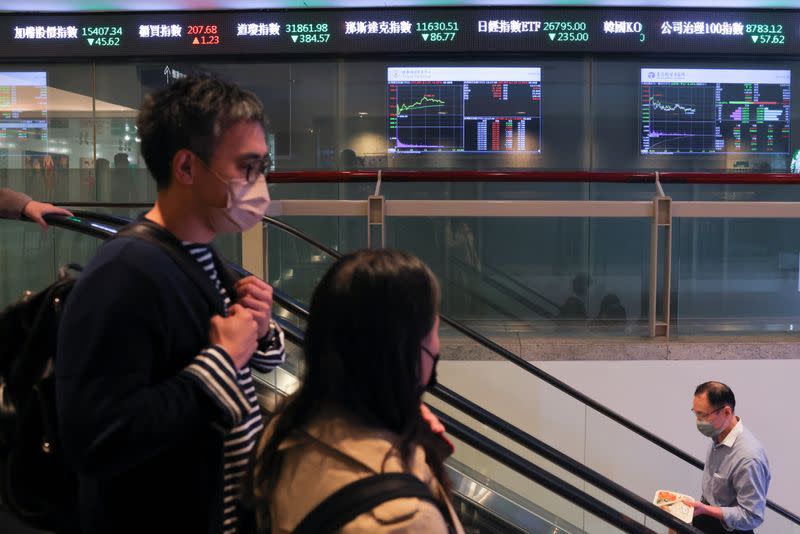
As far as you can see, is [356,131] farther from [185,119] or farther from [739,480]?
[185,119]

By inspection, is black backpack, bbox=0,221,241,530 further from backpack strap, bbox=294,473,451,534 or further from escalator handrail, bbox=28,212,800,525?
escalator handrail, bbox=28,212,800,525

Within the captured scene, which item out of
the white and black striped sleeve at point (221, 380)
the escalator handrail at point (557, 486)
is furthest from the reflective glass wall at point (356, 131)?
the white and black striped sleeve at point (221, 380)

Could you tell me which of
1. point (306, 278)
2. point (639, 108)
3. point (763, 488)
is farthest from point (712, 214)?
point (639, 108)

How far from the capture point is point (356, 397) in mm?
1148

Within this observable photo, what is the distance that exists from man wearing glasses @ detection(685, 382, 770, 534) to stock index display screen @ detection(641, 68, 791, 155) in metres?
5.19

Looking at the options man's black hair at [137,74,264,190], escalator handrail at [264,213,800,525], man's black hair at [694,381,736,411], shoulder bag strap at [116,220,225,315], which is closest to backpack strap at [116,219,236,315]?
shoulder bag strap at [116,220,225,315]

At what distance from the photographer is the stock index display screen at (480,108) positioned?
8.77 meters

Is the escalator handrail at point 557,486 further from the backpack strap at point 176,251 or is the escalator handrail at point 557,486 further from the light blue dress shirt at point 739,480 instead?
the light blue dress shirt at point 739,480

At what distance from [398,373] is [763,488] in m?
3.56

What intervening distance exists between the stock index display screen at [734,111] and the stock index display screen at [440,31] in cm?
35

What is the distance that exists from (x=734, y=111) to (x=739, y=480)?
572 centimetres

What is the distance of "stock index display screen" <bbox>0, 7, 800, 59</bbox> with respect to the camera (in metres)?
8.49

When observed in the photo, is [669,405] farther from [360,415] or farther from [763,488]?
[360,415]

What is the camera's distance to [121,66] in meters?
9.09
